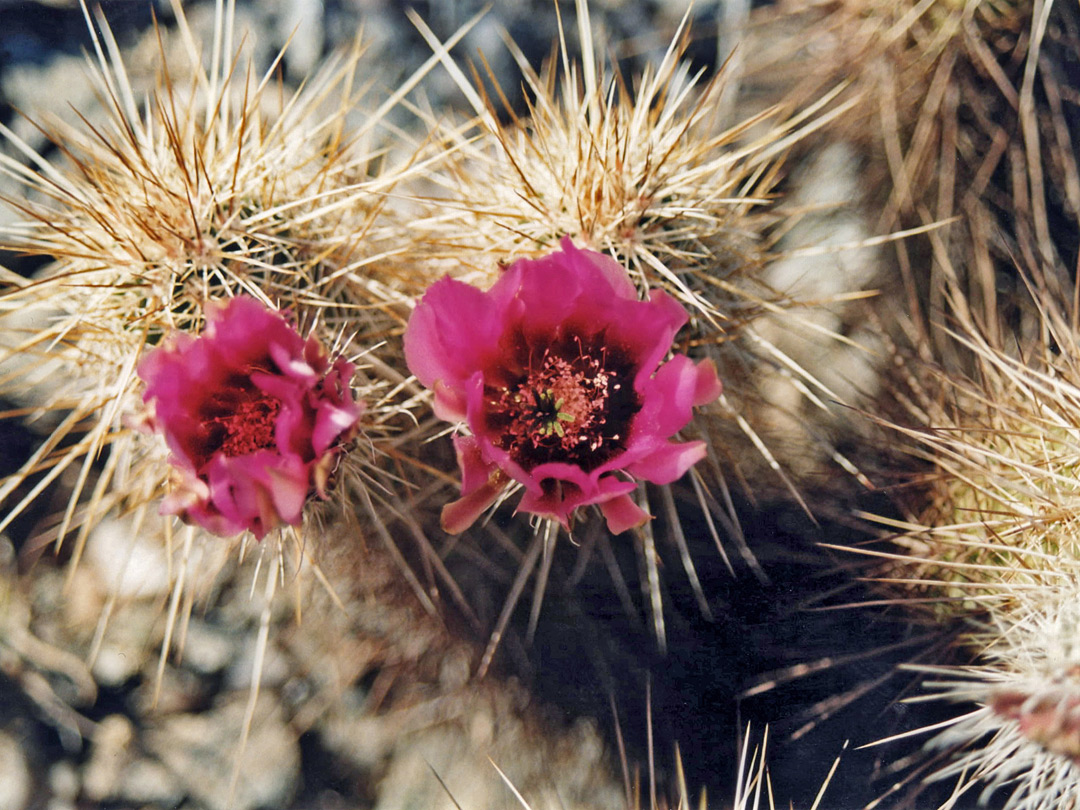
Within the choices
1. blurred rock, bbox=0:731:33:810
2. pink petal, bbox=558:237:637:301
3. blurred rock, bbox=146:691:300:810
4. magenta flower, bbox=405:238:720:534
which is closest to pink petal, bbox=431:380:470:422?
magenta flower, bbox=405:238:720:534

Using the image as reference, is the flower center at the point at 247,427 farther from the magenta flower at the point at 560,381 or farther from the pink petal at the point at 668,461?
the pink petal at the point at 668,461

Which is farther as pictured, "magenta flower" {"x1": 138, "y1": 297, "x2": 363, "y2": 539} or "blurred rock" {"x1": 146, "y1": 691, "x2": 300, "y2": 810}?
"blurred rock" {"x1": 146, "y1": 691, "x2": 300, "y2": 810}

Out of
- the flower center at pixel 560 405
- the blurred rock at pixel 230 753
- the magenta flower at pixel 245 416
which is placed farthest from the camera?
the blurred rock at pixel 230 753

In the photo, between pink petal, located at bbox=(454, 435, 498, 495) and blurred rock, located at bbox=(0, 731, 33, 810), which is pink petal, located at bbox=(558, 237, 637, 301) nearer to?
pink petal, located at bbox=(454, 435, 498, 495)

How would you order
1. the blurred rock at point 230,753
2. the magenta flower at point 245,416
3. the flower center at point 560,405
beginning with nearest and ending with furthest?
the magenta flower at point 245,416
the flower center at point 560,405
the blurred rock at point 230,753

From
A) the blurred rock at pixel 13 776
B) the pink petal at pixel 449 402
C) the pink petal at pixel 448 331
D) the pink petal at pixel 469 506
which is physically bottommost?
the blurred rock at pixel 13 776

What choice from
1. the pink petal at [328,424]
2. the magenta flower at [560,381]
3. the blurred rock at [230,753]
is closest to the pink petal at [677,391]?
the magenta flower at [560,381]

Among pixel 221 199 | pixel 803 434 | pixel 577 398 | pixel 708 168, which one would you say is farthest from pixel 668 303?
pixel 803 434

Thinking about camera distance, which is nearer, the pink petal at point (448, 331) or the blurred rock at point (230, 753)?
the pink petal at point (448, 331)
